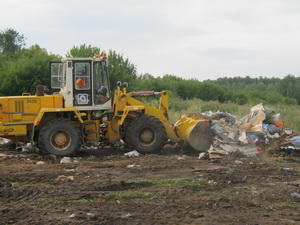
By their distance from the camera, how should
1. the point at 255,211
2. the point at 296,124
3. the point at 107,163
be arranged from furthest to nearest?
the point at 296,124
the point at 107,163
the point at 255,211

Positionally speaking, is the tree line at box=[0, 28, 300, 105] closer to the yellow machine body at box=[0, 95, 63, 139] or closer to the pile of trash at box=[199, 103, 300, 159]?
the yellow machine body at box=[0, 95, 63, 139]

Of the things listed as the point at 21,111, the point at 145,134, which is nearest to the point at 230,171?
the point at 145,134

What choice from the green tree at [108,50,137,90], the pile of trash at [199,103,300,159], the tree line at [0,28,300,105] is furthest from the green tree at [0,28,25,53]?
the pile of trash at [199,103,300,159]

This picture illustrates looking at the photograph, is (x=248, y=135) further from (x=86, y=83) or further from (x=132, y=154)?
(x=86, y=83)

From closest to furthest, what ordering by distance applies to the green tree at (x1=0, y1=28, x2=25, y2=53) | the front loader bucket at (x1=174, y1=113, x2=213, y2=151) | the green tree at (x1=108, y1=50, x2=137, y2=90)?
the front loader bucket at (x1=174, y1=113, x2=213, y2=151) < the green tree at (x1=108, y1=50, x2=137, y2=90) < the green tree at (x1=0, y1=28, x2=25, y2=53)

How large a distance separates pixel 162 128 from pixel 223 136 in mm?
1739

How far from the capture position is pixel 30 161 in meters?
11.0

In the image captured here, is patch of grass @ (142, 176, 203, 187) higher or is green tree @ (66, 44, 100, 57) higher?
green tree @ (66, 44, 100, 57)

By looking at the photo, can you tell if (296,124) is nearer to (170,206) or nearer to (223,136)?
(223,136)

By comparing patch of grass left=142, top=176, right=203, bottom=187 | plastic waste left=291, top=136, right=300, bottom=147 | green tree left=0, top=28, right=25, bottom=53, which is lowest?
patch of grass left=142, top=176, right=203, bottom=187

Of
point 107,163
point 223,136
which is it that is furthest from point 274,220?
point 223,136

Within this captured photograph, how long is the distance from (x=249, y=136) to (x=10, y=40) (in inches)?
1665

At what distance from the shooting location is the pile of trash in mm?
11711

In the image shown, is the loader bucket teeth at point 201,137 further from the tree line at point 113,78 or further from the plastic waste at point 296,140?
the tree line at point 113,78
